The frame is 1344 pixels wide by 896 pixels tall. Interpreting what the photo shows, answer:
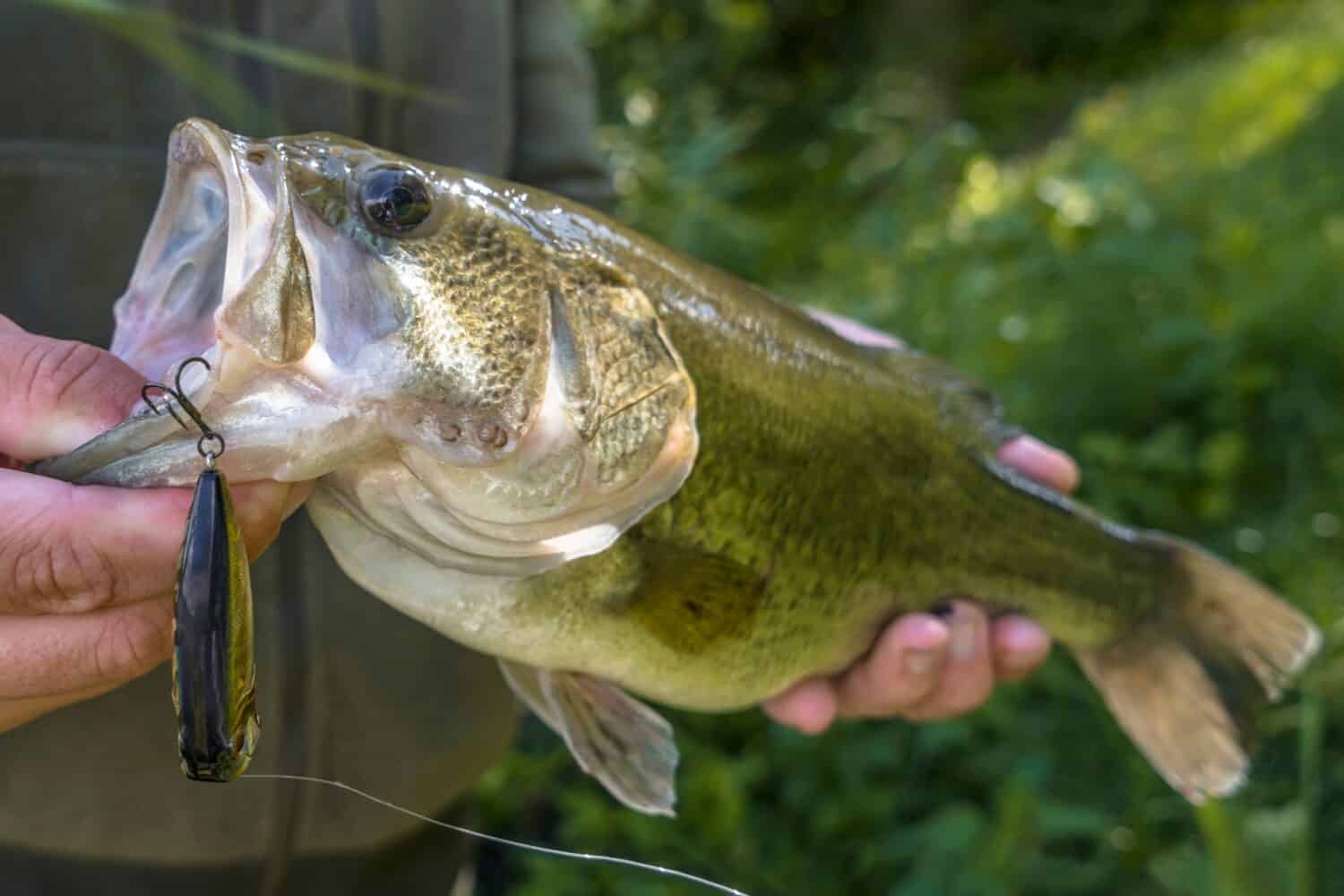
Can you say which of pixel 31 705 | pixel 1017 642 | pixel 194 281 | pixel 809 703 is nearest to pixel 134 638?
pixel 31 705

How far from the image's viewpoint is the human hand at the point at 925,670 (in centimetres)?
173

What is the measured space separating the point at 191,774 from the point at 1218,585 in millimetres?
1704

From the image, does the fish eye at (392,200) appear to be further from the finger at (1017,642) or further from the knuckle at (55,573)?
the finger at (1017,642)

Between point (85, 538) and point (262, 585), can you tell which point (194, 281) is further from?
point (262, 585)

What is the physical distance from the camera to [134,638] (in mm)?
1034

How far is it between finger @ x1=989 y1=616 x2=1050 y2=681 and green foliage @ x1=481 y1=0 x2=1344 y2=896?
433 millimetres

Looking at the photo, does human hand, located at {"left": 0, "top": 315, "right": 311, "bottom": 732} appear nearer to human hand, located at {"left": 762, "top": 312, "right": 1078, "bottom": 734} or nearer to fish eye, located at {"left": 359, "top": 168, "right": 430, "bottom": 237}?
fish eye, located at {"left": 359, "top": 168, "right": 430, "bottom": 237}

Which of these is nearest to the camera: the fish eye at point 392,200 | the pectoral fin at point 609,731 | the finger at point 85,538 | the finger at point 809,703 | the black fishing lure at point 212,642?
the black fishing lure at point 212,642

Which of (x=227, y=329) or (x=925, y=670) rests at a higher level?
(x=227, y=329)

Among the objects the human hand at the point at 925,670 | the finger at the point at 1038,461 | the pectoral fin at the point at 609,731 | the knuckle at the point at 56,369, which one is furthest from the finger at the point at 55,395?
the finger at the point at 1038,461

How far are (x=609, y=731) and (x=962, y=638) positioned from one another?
618 mm

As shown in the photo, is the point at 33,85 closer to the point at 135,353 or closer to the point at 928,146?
the point at 135,353

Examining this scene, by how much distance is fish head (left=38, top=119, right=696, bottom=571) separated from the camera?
99cm

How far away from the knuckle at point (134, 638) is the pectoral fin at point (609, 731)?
46 cm
